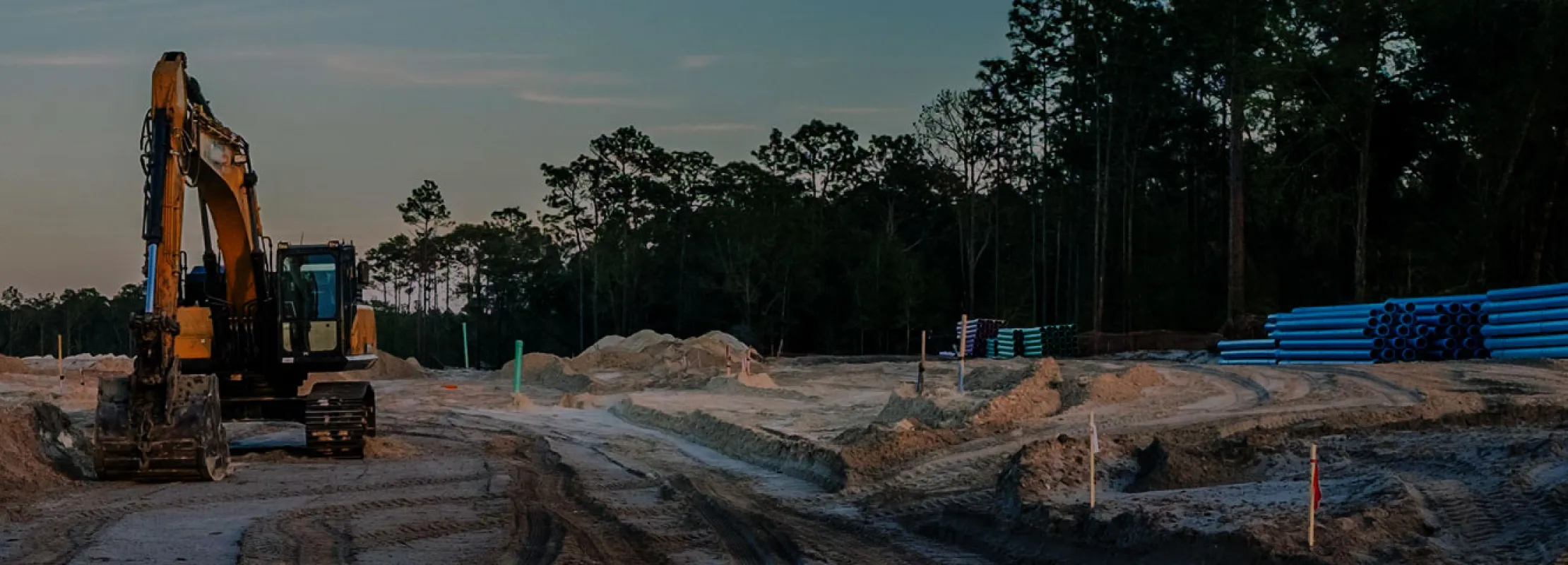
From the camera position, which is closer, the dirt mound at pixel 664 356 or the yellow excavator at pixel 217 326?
the yellow excavator at pixel 217 326

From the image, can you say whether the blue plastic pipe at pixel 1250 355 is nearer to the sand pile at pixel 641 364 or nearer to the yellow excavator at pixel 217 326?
the sand pile at pixel 641 364

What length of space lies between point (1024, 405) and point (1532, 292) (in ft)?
38.9

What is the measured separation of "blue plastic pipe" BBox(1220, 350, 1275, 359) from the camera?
30875 millimetres

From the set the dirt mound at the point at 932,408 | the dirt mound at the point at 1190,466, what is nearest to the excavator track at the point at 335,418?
the dirt mound at the point at 932,408

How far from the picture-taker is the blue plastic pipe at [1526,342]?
919 inches

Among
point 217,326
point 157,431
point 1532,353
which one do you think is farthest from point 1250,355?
point 157,431

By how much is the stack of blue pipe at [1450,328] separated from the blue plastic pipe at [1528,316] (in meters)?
0.41

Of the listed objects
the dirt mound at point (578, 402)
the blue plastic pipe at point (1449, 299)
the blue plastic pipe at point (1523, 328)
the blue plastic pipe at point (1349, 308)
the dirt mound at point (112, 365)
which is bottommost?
the dirt mound at point (112, 365)

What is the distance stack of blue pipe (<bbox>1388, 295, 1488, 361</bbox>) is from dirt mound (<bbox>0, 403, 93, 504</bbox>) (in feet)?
73.8

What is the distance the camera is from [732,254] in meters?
75.2

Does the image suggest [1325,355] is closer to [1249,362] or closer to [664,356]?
[1249,362]

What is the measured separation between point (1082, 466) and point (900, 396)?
777 cm

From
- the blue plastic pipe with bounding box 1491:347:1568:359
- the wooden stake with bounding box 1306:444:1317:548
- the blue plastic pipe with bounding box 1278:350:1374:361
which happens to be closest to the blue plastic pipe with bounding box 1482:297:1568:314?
the blue plastic pipe with bounding box 1491:347:1568:359

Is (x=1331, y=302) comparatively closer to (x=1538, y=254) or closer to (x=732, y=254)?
(x=1538, y=254)
